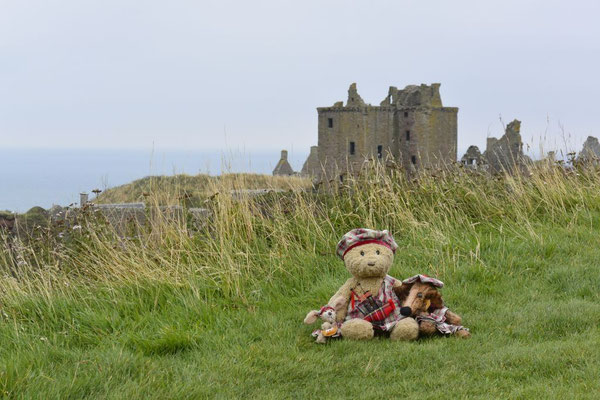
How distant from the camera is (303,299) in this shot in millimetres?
5789

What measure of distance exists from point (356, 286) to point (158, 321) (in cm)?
165

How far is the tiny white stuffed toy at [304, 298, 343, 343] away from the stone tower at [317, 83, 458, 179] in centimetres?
3855

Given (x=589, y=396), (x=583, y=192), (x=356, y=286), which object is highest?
(x=583, y=192)

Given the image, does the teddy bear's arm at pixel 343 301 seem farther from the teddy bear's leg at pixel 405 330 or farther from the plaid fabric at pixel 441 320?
the plaid fabric at pixel 441 320

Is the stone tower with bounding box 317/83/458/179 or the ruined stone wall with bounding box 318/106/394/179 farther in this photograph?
the ruined stone wall with bounding box 318/106/394/179

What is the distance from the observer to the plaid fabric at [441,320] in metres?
4.82

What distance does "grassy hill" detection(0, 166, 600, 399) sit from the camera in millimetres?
4090

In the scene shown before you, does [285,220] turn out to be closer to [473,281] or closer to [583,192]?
[473,281]

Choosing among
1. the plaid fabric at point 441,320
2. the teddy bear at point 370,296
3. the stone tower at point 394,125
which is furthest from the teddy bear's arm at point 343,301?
the stone tower at point 394,125

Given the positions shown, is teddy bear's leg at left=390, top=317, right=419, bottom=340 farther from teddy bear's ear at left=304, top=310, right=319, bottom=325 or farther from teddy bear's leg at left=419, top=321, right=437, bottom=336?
teddy bear's ear at left=304, top=310, right=319, bottom=325

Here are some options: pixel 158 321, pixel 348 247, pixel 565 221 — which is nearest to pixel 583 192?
pixel 565 221

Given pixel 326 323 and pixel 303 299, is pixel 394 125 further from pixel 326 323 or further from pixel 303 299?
pixel 326 323

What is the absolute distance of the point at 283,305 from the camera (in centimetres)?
569

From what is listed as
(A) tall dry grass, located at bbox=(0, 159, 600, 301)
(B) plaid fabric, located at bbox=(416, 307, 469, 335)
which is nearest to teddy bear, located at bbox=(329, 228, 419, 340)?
(B) plaid fabric, located at bbox=(416, 307, 469, 335)
